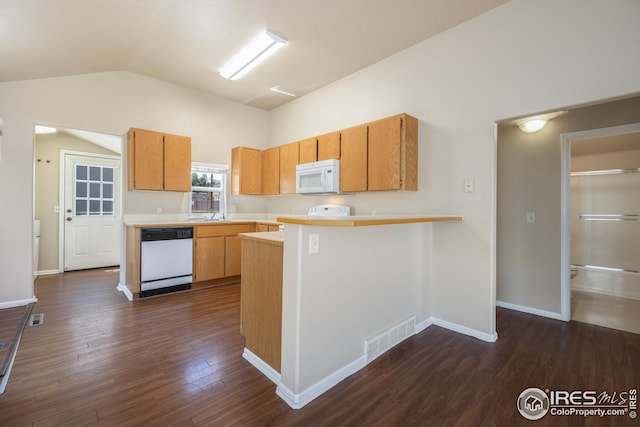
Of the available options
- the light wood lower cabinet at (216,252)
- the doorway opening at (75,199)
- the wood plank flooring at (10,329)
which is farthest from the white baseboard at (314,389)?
the doorway opening at (75,199)

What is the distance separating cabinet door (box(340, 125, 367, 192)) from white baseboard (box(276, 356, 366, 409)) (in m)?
1.98

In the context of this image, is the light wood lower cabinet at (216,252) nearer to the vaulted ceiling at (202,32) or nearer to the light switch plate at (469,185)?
the vaulted ceiling at (202,32)

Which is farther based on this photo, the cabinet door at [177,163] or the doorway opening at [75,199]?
the doorway opening at [75,199]

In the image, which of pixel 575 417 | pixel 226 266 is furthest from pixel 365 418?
pixel 226 266

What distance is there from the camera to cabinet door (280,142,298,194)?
14.2 feet

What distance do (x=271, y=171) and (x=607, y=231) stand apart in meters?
5.11

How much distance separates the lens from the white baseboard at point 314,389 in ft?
5.34

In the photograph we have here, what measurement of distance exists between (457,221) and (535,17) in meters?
1.82

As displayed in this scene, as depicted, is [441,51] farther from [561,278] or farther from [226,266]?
[226,266]

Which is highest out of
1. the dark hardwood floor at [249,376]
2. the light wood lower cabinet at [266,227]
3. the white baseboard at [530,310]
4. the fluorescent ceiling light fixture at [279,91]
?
the fluorescent ceiling light fixture at [279,91]

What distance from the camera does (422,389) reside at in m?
1.81

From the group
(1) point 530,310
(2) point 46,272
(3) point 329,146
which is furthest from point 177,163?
(1) point 530,310

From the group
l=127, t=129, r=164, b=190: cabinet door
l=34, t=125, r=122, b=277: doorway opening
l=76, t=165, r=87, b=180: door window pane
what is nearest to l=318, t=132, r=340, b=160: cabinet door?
l=127, t=129, r=164, b=190: cabinet door

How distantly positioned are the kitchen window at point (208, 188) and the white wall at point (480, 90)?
2.82 metres
